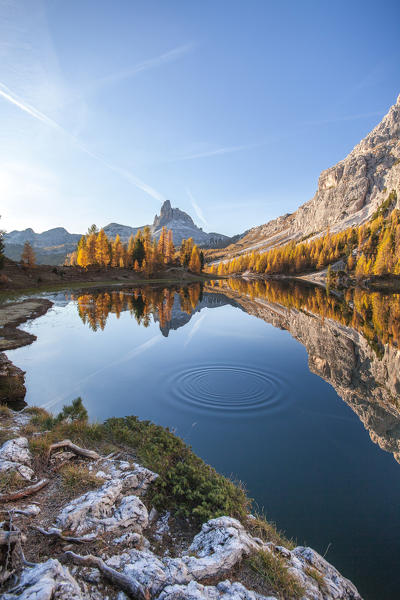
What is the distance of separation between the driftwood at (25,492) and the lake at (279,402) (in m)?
5.98

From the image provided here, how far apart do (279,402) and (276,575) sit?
37.9ft

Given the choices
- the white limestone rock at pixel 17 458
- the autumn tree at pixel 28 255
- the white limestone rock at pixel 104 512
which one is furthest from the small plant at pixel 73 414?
the autumn tree at pixel 28 255

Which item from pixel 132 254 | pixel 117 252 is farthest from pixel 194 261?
pixel 117 252

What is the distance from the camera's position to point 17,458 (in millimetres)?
7785

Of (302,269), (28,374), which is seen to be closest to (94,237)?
(28,374)

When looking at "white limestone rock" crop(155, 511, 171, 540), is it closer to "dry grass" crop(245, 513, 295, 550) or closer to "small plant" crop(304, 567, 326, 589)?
"dry grass" crop(245, 513, 295, 550)

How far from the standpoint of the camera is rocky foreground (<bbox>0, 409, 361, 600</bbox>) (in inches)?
175

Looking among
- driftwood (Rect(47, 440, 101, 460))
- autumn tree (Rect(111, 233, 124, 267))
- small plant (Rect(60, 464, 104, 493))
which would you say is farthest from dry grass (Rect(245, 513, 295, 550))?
autumn tree (Rect(111, 233, 124, 267))

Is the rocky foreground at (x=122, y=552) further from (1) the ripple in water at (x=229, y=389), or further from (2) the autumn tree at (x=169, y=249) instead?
(2) the autumn tree at (x=169, y=249)

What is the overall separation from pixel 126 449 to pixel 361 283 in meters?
128

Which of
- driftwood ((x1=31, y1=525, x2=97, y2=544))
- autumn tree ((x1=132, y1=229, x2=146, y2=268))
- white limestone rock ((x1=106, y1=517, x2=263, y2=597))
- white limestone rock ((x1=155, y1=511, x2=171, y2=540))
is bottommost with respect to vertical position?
white limestone rock ((x1=155, y1=511, x2=171, y2=540))

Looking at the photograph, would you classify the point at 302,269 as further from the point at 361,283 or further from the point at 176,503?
the point at 176,503

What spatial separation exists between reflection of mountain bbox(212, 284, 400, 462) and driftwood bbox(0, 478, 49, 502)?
12.8 meters

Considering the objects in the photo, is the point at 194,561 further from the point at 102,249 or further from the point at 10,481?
the point at 102,249
